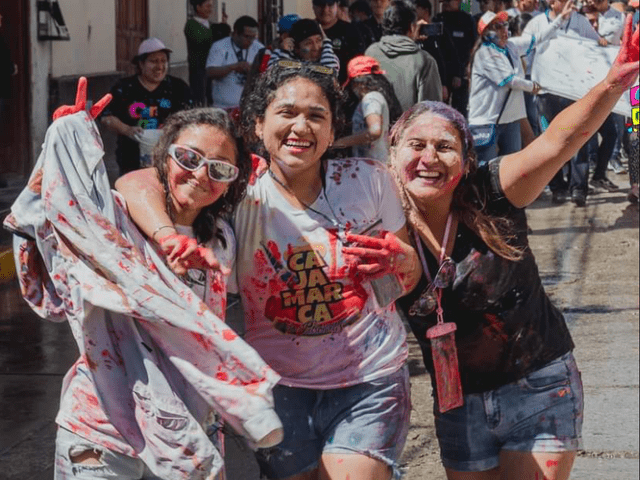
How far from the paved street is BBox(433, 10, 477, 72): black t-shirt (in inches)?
159

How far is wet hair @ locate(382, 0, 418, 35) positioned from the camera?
403 inches

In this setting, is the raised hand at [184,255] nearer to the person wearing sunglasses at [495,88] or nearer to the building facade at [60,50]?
the person wearing sunglasses at [495,88]

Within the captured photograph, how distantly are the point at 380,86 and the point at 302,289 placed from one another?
554 centimetres

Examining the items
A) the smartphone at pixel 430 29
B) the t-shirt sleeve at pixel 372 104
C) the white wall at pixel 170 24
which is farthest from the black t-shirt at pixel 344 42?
the white wall at pixel 170 24

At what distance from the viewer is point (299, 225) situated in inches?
154

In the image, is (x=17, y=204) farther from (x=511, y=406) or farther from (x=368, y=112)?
(x=368, y=112)

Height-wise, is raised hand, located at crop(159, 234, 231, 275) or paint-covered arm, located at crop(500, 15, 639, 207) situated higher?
paint-covered arm, located at crop(500, 15, 639, 207)

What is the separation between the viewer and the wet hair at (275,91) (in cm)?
400

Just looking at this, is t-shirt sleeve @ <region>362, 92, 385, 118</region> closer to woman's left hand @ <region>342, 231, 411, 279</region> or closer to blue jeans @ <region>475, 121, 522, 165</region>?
blue jeans @ <region>475, 121, 522, 165</region>

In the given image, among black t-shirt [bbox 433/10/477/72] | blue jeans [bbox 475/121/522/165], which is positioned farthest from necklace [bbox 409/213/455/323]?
black t-shirt [bbox 433/10/477/72]

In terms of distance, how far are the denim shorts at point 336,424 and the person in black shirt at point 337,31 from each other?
23.7 ft

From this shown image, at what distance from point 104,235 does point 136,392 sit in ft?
1.31

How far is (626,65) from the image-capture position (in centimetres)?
380

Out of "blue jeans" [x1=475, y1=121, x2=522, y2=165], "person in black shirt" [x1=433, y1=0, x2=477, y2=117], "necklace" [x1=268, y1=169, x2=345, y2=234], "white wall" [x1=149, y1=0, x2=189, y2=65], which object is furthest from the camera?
"white wall" [x1=149, y1=0, x2=189, y2=65]
